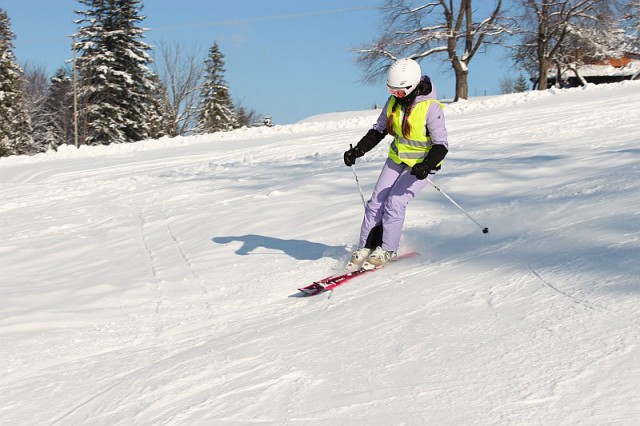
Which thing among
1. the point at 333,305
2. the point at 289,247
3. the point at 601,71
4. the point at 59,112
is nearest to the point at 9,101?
the point at 59,112

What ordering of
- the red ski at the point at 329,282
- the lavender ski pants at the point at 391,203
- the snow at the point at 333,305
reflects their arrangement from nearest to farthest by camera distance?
1. the snow at the point at 333,305
2. the red ski at the point at 329,282
3. the lavender ski pants at the point at 391,203

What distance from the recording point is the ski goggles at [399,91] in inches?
206

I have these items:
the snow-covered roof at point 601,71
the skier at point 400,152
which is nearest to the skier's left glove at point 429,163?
the skier at point 400,152

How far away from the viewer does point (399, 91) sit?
207 inches

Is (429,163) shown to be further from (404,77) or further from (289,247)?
(289,247)

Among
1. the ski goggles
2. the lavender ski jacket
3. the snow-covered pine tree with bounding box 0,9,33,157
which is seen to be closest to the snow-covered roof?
the snow-covered pine tree with bounding box 0,9,33,157

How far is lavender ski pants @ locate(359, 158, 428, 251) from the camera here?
5516mm

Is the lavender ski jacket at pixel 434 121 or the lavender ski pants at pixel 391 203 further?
the lavender ski pants at pixel 391 203

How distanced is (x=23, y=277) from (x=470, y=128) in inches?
433

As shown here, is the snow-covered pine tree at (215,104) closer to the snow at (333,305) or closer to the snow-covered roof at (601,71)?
the snow-covered roof at (601,71)

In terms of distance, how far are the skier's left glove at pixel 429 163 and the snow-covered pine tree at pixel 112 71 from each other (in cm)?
3368

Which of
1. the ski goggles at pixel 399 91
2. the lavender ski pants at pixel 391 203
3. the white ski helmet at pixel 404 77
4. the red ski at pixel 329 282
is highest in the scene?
the white ski helmet at pixel 404 77

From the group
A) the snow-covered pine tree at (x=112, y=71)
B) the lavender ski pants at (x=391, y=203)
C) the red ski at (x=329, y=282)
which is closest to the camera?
the red ski at (x=329, y=282)

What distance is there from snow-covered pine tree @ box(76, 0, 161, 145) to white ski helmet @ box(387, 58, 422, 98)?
33.5 meters
